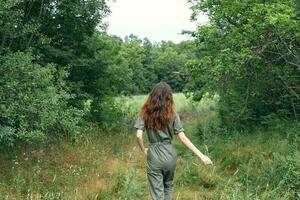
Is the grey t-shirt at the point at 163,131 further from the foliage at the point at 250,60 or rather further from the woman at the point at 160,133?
the foliage at the point at 250,60

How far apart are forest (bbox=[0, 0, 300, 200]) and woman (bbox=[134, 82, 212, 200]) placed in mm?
1720

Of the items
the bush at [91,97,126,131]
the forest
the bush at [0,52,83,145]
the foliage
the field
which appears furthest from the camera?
the bush at [91,97,126,131]

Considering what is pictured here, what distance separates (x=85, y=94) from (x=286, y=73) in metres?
6.39

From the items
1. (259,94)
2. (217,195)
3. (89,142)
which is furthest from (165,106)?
(259,94)

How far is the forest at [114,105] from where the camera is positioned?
29.4 feet

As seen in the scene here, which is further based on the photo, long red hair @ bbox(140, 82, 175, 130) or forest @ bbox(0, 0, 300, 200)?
forest @ bbox(0, 0, 300, 200)

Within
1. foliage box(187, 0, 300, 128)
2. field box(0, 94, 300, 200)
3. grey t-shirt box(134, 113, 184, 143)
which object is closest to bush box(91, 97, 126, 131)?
field box(0, 94, 300, 200)

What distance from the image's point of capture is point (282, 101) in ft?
48.1

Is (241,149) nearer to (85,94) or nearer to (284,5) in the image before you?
(284,5)

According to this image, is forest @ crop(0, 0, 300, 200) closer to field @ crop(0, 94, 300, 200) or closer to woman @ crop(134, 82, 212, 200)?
field @ crop(0, 94, 300, 200)

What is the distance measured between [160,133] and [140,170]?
4.52 m

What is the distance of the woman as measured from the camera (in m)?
6.44

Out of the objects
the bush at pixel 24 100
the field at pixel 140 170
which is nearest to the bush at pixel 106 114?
the field at pixel 140 170

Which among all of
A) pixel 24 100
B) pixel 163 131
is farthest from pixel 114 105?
pixel 163 131
